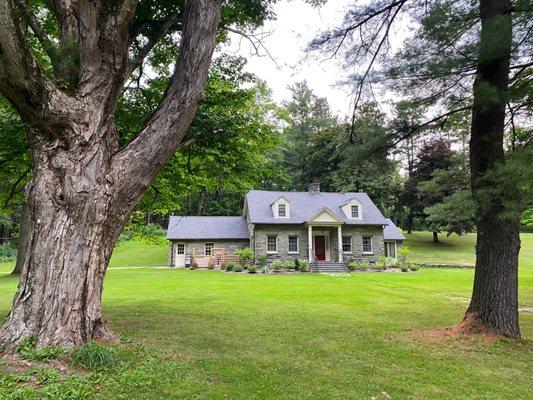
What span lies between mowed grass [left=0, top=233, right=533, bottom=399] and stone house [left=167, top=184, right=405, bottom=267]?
50.0 ft

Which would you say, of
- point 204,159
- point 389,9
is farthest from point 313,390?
point 389,9

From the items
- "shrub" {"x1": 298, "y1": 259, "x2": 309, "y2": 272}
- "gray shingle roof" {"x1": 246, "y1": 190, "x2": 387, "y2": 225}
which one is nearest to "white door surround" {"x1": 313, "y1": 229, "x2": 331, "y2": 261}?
"gray shingle roof" {"x1": 246, "y1": 190, "x2": 387, "y2": 225}

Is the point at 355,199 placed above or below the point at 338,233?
above

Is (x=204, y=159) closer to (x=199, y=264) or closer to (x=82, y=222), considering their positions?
(x=82, y=222)

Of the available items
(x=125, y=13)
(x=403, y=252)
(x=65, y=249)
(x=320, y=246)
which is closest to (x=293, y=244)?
(x=320, y=246)

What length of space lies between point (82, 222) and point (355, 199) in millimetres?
24550

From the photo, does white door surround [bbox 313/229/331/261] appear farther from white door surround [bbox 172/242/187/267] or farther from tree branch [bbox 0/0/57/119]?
tree branch [bbox 0/0/57/119]

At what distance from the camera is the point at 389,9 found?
707 cm

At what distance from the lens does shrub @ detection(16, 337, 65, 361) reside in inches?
143

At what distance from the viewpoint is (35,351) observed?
370 centimetres

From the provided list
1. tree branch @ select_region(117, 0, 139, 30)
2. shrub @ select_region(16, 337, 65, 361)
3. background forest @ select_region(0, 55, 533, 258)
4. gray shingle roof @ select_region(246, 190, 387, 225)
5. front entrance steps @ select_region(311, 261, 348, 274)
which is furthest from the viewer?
gray shingle roof @ select_region(246, 190, 387, 225)

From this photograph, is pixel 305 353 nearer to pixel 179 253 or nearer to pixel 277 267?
pixel 277 267

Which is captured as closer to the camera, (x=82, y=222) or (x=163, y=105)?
(x=82, y=222)

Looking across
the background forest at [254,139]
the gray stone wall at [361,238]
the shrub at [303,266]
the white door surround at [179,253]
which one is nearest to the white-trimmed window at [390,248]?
the gray stone wall at [361,238]
